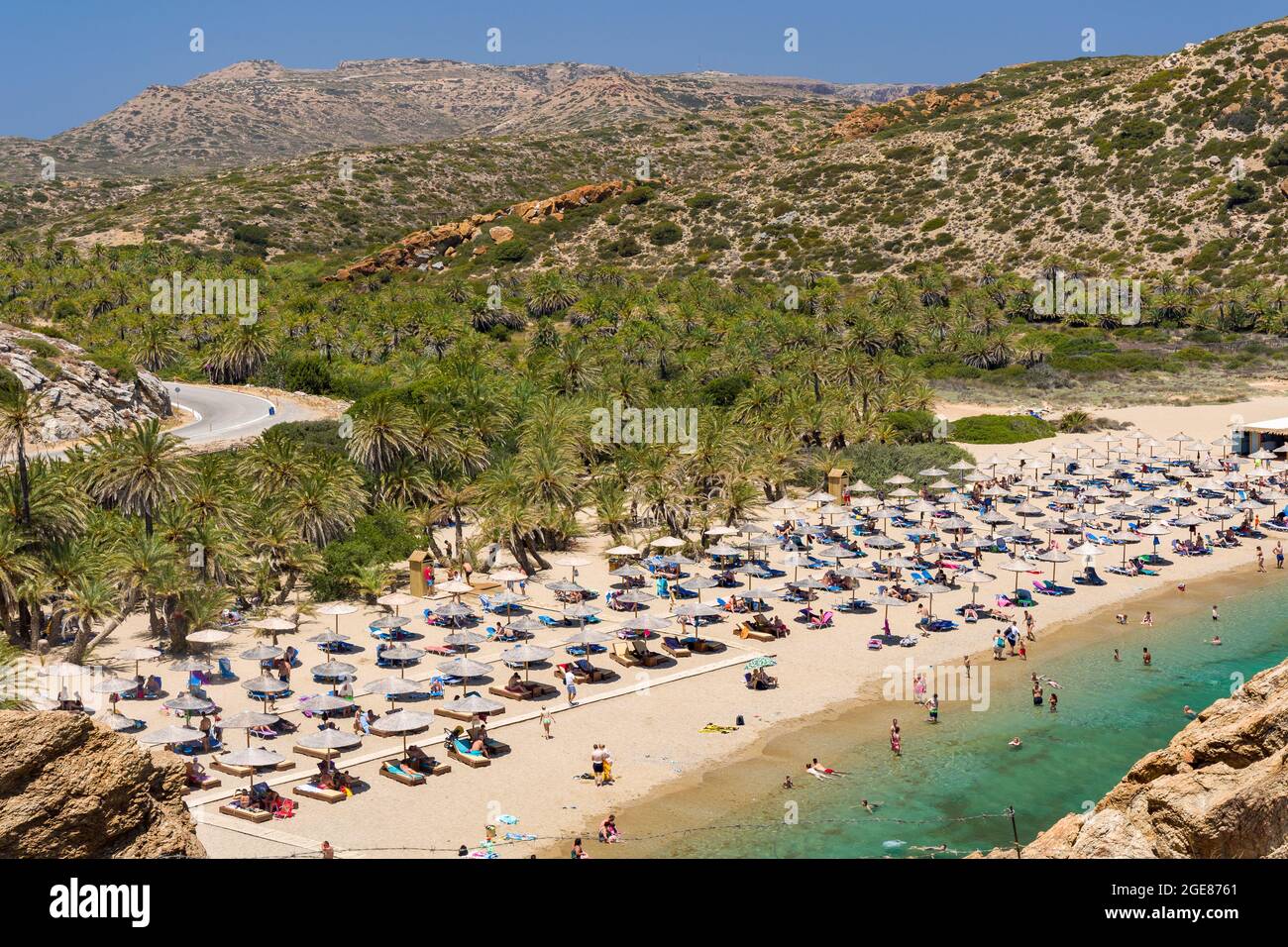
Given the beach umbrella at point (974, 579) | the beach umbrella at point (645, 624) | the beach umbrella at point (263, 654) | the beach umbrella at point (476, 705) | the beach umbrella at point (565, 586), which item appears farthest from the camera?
the beach umbrella at point (974, 579)

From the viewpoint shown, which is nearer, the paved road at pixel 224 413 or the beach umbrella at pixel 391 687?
the beach umbrella at pixel 391 687

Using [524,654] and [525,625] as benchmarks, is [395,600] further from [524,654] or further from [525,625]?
[524,654]

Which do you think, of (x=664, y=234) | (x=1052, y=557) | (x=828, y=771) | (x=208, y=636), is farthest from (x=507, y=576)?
(x=664, y=234)

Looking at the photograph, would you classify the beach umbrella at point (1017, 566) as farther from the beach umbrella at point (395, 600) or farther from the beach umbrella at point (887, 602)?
the beach umbrella at point (395, 600)

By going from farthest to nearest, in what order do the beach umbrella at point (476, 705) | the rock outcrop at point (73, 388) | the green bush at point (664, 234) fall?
1. the green bush at point (664, 234)
2. the rock outcrop at point (73, 388)
3. the beach umbrella at point (476, 705)

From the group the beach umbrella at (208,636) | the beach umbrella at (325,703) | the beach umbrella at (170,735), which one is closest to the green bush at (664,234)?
the beach umbrella at (208,636)

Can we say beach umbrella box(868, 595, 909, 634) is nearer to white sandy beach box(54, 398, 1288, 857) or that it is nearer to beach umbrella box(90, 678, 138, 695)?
white sandy beach box(54, 398, 1288, 857)
